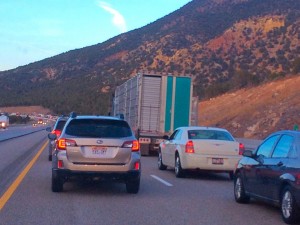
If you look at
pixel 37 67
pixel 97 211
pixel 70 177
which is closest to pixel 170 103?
pixel 70 177

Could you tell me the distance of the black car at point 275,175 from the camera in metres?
10.7

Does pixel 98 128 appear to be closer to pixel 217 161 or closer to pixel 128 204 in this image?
pixel 128 204

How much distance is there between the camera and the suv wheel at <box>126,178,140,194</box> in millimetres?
14190

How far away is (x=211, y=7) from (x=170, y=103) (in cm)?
9255

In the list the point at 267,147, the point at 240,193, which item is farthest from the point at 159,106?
the point at 267,147

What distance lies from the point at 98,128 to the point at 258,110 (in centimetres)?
4190

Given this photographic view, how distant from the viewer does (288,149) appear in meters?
11.4

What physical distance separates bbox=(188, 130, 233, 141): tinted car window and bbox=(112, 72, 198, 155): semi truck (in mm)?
9634

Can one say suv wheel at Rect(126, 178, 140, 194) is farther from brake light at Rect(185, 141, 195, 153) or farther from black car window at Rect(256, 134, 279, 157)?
brake light at Rect(185, 141, 195, 153)

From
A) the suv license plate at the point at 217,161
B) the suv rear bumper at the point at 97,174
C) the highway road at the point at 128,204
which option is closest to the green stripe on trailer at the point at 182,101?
the highway road at the point at 128,204

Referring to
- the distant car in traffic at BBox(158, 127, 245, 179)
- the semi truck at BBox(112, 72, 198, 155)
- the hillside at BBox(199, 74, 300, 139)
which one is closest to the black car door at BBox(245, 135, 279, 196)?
the distant car in traffic at BBox(158, 127, 245, 179)

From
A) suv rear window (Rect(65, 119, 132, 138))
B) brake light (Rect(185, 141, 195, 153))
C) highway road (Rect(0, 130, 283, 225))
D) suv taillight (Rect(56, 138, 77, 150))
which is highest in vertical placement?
suv rear window (Rect(65, 119, 132, 138))

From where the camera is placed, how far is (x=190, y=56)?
323ft

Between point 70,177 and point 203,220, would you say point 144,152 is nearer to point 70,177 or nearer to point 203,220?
point 70,177
